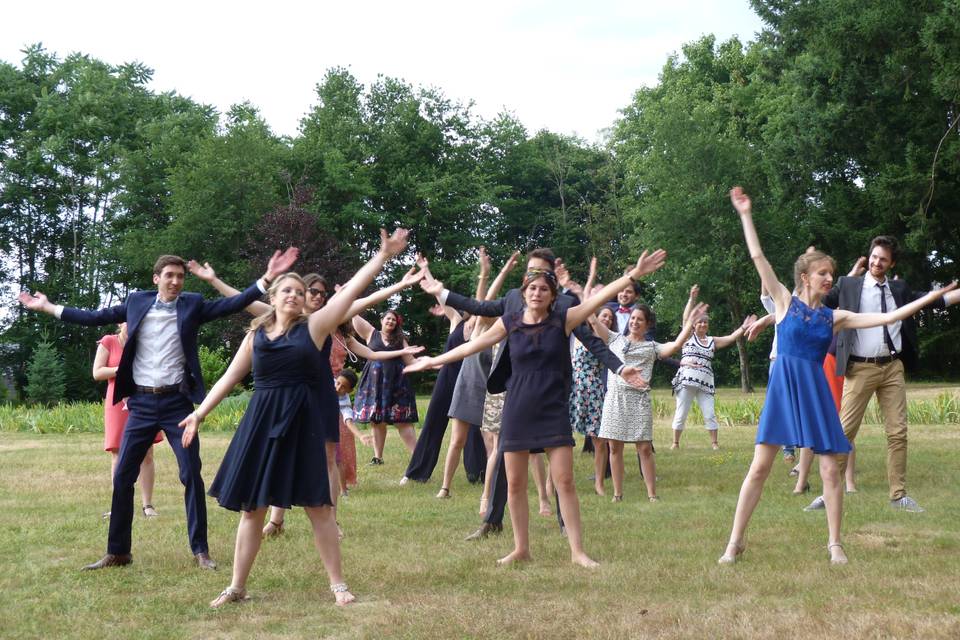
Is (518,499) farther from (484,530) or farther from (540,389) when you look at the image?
(484,530)

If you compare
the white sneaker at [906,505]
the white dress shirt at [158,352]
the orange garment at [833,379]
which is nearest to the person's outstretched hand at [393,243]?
the white dress shirt at [158,352]

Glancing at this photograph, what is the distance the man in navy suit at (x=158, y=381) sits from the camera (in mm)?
7094

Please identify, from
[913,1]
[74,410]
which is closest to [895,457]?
[74,410]

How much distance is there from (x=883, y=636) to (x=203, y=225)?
40.3m

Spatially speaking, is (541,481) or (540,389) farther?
(541,481)

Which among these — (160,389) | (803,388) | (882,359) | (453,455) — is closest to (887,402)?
(882,359)

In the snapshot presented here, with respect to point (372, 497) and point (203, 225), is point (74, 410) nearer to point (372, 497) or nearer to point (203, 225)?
point (372, 497)

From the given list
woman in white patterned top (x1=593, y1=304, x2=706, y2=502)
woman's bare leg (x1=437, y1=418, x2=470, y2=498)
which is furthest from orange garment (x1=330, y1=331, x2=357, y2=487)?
woman in white patterned top (x1=593, y1=304, x2=706, y2=502)

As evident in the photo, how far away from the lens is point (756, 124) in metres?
44.2

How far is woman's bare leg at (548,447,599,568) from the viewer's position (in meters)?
6.79

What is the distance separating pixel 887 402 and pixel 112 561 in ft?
22.1

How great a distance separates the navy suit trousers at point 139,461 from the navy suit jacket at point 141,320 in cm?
12


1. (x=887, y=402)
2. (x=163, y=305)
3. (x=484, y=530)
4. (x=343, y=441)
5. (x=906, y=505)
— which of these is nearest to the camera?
(x=163, y=305)

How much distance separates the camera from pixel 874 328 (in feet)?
29.9
